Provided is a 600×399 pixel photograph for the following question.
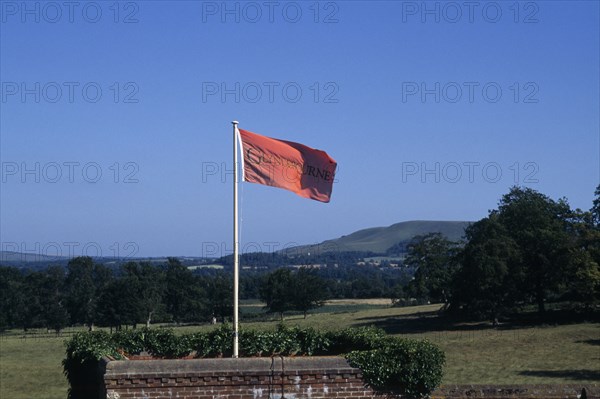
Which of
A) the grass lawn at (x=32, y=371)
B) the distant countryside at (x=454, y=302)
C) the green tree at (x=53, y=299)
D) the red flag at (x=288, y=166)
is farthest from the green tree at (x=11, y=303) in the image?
the red flag at (x=288, y=166)

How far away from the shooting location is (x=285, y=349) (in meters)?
13.7

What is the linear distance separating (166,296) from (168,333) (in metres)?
84.8

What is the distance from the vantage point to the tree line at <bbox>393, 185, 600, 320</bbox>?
59562mm

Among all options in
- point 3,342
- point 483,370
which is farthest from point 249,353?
point 3,342

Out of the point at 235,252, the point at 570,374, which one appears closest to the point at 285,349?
the point at 235,252

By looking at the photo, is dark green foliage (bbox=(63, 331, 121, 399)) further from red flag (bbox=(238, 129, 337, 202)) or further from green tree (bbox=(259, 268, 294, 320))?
green tree (bbox=(259, 268, 294, 320))

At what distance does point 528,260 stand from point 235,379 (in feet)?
185

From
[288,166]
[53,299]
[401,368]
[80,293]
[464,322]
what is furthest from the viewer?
[53,299]

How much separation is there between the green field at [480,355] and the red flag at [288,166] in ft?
41.2

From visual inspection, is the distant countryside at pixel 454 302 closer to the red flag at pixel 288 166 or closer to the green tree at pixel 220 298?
the green tree at pixel 220 298

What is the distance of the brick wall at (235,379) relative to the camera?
10422mm

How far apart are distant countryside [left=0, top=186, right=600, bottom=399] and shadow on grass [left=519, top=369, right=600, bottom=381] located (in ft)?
0.16

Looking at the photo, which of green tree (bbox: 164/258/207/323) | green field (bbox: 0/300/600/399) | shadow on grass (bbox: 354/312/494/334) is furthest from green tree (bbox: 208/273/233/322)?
green field (bbox: 0/300/600/399)

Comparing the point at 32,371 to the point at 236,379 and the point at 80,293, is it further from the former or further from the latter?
the point at 80,293
